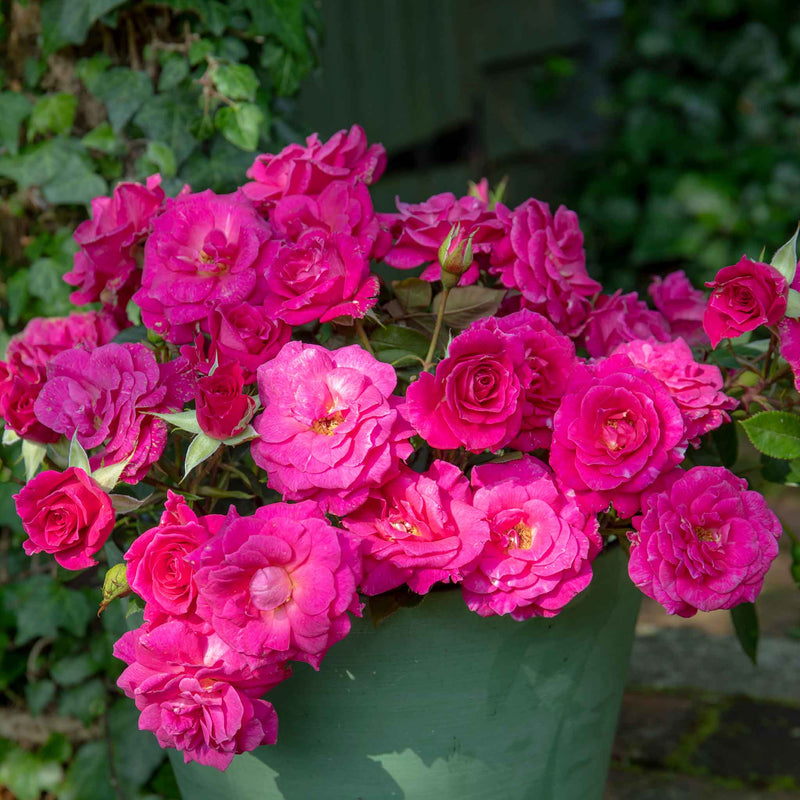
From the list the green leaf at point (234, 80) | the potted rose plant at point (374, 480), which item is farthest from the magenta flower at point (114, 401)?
the green leaf at point (234, 80)

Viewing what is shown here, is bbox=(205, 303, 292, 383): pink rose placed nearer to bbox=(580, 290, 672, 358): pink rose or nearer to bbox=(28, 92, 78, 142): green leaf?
bbox=(580, 290, 672, 358): pink rose

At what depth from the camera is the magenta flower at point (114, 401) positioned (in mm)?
823

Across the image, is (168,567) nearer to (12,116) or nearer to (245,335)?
(245,335)

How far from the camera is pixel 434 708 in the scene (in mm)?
889

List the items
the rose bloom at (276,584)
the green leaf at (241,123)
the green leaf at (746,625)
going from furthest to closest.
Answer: the green leaf at (241,123)
the green leaf at (746,625)
the rose bloom at (276,584)

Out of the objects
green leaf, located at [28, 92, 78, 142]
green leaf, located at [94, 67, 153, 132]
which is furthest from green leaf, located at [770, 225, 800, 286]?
green leaf, located at [28, 92, 78, 142]

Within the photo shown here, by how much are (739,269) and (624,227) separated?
2774 millimetres

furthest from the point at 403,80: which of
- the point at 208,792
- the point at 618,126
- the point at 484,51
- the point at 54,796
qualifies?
the point at 208,792

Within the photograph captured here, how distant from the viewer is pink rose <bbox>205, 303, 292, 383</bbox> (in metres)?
0.86

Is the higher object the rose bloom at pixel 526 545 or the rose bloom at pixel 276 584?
the rose bloom at pixel 276 584

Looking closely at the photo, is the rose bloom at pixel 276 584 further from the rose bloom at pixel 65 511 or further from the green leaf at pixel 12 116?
the green leaf at pixel 12 116

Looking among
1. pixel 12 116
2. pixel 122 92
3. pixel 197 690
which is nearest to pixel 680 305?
pixel 197 690

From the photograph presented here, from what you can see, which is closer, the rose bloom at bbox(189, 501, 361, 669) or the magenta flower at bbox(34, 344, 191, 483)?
the rose bloom at bbox(189, 501, 361, 669)

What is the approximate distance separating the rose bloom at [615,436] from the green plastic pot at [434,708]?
16 centimetres
